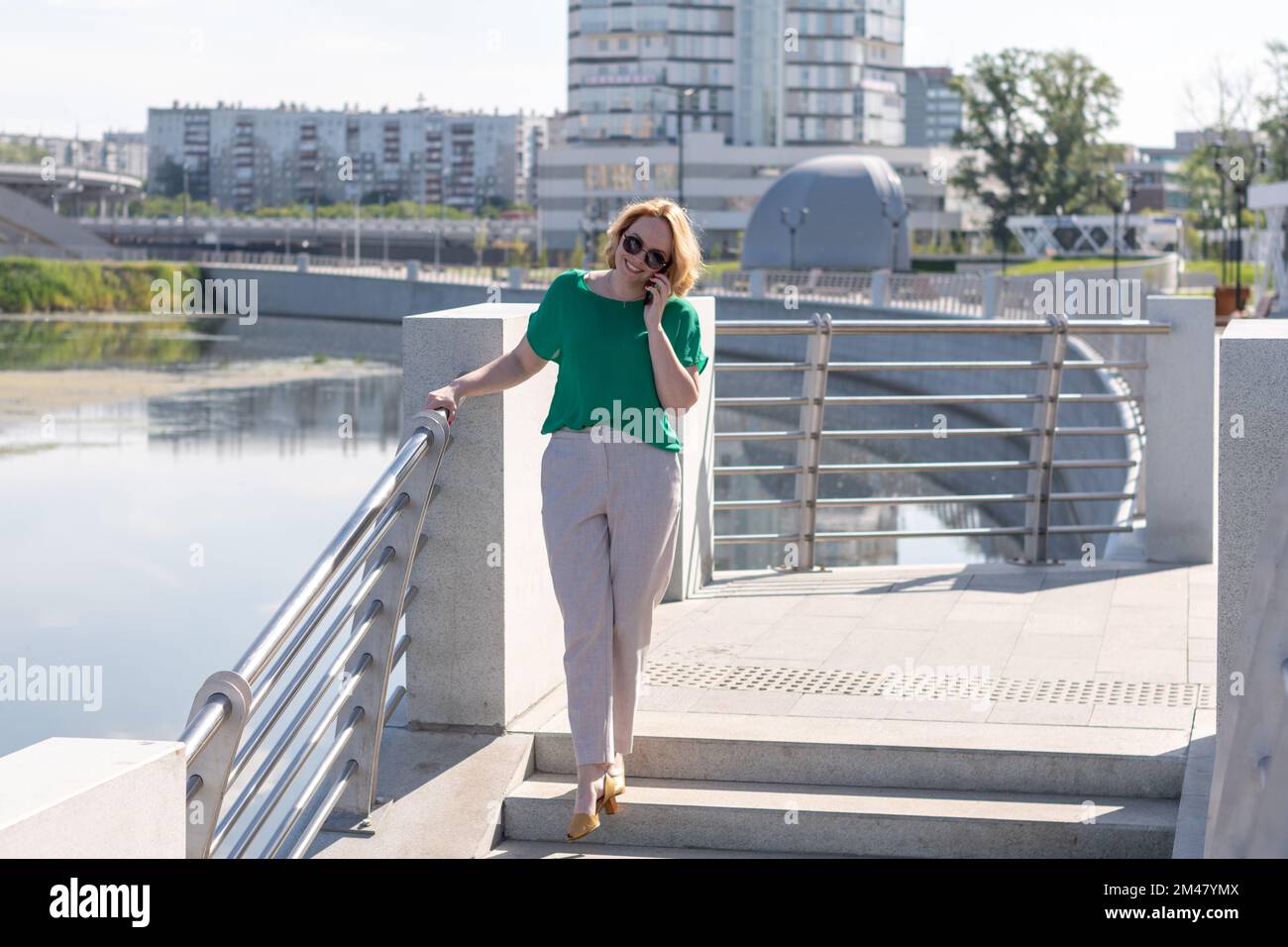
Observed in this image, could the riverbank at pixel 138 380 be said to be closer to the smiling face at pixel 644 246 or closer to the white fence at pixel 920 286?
the white fence at pixel 920 286

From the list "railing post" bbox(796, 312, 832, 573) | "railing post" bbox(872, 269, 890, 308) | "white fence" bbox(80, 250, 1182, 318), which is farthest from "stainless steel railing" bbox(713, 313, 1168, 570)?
"railing post" bbox(872, 269, 890, 308)

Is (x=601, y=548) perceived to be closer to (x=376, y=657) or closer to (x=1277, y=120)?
(x=376, y=657)

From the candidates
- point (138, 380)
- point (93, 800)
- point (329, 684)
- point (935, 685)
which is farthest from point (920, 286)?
point (93, 800)

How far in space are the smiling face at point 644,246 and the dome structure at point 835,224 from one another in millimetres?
64152

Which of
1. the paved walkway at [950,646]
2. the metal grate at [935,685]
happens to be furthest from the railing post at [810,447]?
the metal grate at [935,685]

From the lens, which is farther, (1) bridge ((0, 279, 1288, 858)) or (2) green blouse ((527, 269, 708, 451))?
(2) green blouse ((527, 269, 708, 451))

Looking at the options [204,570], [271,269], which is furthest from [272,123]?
[204,570]

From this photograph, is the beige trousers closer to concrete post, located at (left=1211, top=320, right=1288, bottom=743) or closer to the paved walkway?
the paved walkway

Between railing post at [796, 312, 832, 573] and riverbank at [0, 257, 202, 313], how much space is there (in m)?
69.8

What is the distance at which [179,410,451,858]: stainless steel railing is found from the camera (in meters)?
3.77

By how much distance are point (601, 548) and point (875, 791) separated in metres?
1.28

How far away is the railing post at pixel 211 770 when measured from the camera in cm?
370
